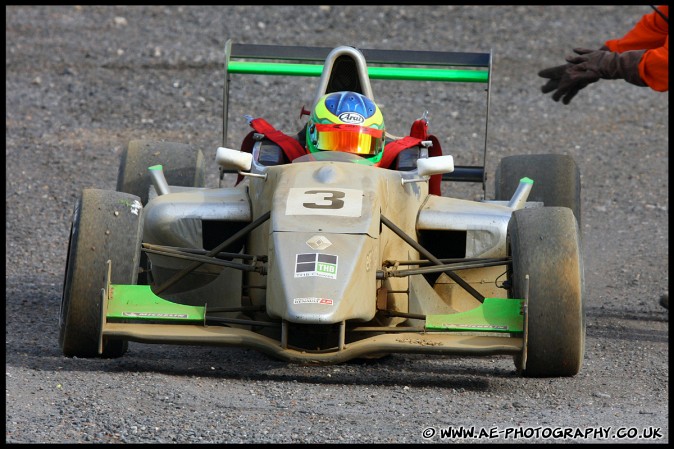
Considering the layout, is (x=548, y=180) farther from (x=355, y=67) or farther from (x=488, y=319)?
(x=488, y=319)

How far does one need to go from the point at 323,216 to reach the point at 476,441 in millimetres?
1921

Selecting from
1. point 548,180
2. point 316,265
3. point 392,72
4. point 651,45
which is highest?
point 651,45

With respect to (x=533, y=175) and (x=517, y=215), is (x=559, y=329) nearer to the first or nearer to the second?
(x=517, y=215)

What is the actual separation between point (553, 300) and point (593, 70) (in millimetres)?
3465

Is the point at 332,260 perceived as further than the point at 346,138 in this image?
No

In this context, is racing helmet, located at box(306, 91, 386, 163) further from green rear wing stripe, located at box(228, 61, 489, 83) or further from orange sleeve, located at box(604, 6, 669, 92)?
orange sleeve, located at box(604, 6, 669, 92)

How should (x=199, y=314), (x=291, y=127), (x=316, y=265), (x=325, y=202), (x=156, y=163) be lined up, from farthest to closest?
(x=291, y=127)
(x=156, y=163)
(x=325, y=202)
(x=199, y=314)
(x=316, y=265)

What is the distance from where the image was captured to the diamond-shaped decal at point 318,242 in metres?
7.79

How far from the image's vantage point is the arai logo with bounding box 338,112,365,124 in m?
9.27

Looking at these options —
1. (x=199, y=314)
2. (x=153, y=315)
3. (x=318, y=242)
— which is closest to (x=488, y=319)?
(x=318, y=242)

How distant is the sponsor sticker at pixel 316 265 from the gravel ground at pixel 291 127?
0.65 meters

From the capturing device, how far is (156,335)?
25.3 feet

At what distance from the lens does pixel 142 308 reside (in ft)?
25.8

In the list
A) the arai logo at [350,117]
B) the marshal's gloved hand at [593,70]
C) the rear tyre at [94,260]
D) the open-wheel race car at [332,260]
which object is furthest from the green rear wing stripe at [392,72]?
the rear tyre at [94,260]
